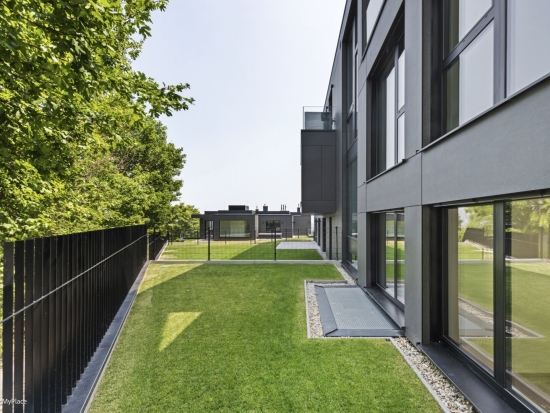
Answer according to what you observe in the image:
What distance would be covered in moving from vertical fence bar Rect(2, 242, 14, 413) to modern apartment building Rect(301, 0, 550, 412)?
4205 millimetres

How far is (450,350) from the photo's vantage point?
4211mm

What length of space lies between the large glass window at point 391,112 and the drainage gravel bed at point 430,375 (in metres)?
3.38

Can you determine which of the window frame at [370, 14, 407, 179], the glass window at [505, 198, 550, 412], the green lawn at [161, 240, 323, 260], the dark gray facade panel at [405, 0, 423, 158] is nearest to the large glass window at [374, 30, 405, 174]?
the window frame at [370, 14, 407, 179]

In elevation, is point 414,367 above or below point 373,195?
below

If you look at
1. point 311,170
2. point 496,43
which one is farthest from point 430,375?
point 311,170

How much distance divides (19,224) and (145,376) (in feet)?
9.93

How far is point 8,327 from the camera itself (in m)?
2.20

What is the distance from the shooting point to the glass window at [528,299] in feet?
8.88

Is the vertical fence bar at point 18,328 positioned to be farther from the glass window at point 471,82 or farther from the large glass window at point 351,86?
the large glass window at point 351,86

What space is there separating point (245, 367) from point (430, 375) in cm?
250

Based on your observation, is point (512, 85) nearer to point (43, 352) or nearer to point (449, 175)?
point (449, 175)

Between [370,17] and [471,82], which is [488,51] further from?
[370,17]

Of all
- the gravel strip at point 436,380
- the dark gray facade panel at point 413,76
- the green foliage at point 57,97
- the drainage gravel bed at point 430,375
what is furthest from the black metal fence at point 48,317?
the dark gray facade panel at point 413,76

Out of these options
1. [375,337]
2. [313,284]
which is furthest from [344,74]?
[375,337]
